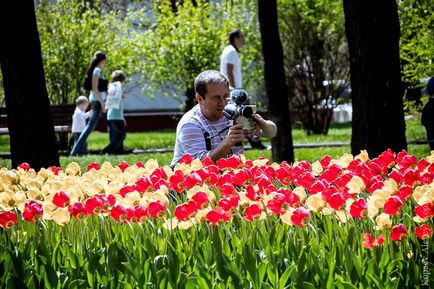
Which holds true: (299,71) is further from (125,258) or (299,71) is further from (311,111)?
(125,258)

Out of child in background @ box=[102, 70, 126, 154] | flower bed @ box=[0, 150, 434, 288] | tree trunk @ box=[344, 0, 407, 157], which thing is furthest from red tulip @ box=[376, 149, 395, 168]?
child in background @ box=[102, 70, 126, 154]

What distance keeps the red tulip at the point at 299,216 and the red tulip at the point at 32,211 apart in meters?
1.17

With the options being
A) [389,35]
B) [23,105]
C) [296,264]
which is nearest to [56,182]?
[296,264]

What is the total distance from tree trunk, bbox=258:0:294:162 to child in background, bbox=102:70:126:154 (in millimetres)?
5499

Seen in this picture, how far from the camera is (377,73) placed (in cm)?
841

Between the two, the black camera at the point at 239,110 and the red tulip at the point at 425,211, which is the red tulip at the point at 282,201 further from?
the black camera at the point at 239,110

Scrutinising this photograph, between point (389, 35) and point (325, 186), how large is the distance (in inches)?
169

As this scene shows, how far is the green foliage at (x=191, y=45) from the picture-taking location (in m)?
22.4

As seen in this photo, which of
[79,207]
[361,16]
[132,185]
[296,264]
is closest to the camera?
[296,264]

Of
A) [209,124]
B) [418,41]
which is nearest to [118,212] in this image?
[209,124]

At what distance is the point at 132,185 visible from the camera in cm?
482

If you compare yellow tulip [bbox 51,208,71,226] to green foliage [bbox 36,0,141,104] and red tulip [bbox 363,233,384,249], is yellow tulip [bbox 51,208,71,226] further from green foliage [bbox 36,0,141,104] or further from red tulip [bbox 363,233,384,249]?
green foliage [bbox 36,0,141,104]

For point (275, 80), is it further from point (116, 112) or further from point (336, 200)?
point (336, 200)

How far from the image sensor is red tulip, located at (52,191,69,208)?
4.33 metres
